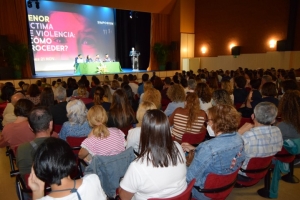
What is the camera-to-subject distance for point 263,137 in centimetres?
231

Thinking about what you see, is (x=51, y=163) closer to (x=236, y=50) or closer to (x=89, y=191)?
(x=89, y=191)

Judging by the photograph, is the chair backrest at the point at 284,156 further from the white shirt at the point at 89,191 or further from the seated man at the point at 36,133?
the seated man at the point at 36,133

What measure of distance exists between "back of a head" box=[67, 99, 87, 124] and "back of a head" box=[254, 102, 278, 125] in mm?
2024

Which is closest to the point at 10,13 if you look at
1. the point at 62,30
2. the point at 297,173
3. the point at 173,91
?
the point at 62,30

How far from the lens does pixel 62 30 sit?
1202 centimetres

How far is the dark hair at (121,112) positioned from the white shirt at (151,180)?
1.74 m

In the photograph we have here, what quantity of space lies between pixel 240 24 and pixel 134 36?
257 inches

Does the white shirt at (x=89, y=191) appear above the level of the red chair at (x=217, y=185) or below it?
above

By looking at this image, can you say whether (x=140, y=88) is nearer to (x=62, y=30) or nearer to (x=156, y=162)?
(x=156, y=162)

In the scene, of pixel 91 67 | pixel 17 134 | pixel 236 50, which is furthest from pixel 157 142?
pixel 236 50

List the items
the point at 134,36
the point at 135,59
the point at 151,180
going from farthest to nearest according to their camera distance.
A: the point at 134,36, the point at 135,59, the point at 151,180

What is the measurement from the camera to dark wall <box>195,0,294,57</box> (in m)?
11.8

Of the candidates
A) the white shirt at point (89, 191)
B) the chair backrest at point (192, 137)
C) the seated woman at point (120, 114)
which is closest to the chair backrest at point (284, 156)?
the chair backrest at point (192, 137)

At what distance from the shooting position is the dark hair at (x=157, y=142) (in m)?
1.59
